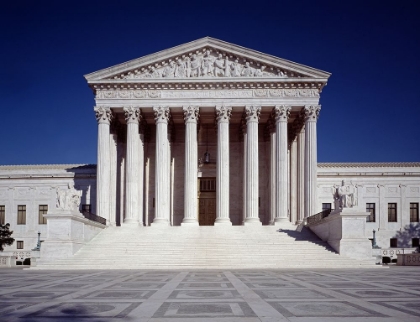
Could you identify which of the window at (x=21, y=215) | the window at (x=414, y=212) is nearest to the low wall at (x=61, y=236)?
the window at (x=21, y=215)

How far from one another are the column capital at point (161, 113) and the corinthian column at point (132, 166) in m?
1.81

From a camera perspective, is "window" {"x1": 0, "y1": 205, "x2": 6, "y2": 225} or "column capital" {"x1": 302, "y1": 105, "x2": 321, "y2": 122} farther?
"window" {"x1": 0, "y1": 205, "x2": 6, "y2": 225}

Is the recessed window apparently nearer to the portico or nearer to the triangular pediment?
the portico

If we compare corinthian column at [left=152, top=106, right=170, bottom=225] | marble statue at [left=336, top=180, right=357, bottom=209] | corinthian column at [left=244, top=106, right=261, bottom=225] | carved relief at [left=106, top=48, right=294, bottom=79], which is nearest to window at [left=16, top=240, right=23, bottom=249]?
corinthian column at [left=152, top=106, right=170, bottom=225]

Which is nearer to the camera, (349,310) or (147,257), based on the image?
(349,310)

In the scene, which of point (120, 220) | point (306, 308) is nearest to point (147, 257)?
point (120, 220)

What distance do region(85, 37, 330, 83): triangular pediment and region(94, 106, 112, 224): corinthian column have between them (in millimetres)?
3476

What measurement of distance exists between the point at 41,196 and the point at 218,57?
2808 cm

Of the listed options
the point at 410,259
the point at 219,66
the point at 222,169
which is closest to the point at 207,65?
the point at 219,66

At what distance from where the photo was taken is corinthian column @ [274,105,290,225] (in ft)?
154

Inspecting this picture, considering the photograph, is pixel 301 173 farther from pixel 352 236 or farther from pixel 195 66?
pixel 352 236

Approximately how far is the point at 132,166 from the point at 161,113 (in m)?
5.90

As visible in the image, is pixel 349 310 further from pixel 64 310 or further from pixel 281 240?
pixel 281 240

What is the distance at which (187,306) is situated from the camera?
11.9 meters
